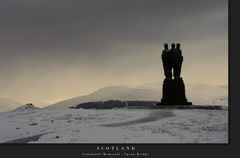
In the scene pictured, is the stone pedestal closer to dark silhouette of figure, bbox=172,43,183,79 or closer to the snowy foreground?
dark silhouette of figure, bbox=172,43,183,79

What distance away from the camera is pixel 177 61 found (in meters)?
21.1

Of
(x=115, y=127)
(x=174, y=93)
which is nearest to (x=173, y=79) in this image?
(x=174, y=93)

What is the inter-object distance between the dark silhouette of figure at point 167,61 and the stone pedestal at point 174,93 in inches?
18.2

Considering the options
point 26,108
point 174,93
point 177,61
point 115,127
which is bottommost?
point 115,127

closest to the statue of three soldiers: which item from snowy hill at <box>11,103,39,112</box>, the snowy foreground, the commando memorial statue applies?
the commando memorial statue

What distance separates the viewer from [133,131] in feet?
45.0

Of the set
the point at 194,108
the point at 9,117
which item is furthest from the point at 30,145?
the point at 194,108

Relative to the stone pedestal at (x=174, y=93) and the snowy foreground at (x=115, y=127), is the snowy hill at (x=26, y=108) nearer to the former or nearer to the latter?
the snowy foreground at (x=115, y=127)

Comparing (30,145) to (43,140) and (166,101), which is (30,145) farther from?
(166,101)

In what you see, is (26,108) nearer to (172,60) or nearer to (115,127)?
(172,60)

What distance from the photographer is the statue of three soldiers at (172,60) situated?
69.3ft

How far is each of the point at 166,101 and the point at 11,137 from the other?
839 cm

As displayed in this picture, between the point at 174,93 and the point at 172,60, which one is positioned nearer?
the point at 174,93

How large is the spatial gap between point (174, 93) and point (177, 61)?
52.8 inches
